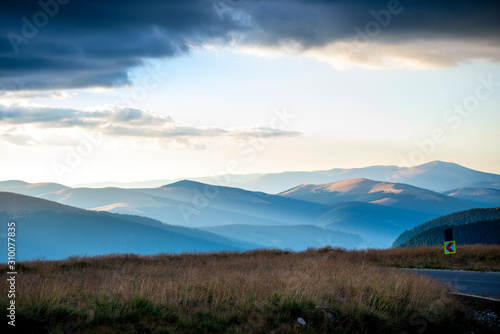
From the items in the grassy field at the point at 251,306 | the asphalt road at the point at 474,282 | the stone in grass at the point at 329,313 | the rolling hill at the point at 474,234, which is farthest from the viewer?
the rolling hill at the point at 474,234

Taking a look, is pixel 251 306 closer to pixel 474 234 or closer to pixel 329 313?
pixel 329 313

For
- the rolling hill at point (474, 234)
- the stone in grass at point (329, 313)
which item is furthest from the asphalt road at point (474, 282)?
the rolling hill at point (474, 234)

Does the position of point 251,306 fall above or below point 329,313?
above

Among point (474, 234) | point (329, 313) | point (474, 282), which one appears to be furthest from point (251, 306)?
point (474, 234)

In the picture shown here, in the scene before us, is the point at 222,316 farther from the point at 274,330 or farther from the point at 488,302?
the point at 488,302

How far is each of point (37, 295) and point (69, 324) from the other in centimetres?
163

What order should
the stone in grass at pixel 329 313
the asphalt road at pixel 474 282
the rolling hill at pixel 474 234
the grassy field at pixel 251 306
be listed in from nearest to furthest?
the grassy field at pixel 251 306, the stone in grass at pixel 329 313, the asphalt road at pixel 474 282, the rolling hill at pixel 474 234

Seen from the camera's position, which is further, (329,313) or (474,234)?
(474,234)

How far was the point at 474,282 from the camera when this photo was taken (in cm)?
1878

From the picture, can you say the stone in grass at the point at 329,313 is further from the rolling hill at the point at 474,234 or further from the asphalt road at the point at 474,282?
the rolling hill at the point at 474,234

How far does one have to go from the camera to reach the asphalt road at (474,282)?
1620 cm

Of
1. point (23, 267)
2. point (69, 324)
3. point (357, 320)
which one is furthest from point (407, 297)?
point (23, 267)

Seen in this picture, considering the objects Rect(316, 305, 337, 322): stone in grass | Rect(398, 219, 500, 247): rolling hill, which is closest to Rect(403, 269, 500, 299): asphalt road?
Rect(316, 305, 337, 322): stone in grass

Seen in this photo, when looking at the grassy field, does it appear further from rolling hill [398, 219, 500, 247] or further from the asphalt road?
rolling hill [398, 219, 500, 247]
